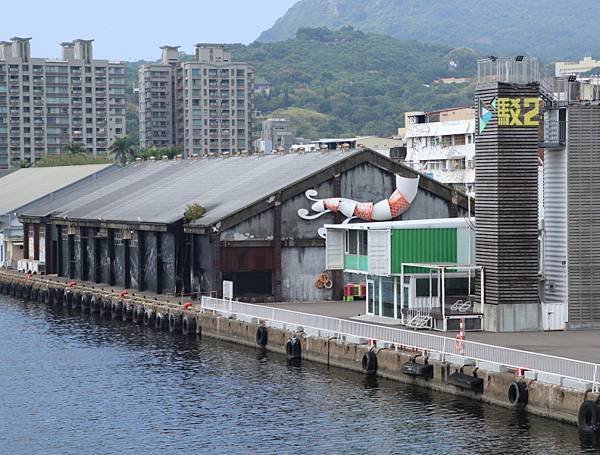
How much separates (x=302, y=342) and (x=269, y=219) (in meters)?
18.8

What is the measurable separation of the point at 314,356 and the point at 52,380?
12.1 meters

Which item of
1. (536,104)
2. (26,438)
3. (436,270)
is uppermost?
(536,104)

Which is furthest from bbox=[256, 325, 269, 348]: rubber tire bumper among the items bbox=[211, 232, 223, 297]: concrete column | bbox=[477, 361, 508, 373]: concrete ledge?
bbox=[477, 361, 508, 373]: concrete ledge

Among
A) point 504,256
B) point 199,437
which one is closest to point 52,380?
point 199,437

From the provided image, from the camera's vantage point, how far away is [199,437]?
49.7 metres

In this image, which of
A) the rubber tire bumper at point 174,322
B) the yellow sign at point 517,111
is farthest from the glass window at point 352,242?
the yellow sign at point 517,111

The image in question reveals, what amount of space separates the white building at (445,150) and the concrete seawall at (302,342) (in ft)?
164

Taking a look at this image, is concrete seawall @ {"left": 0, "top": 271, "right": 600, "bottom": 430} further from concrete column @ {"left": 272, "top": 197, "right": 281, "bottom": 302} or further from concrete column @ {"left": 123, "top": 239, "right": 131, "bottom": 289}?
concrete column @ {"left": 272, "top": 197, "right": 281, "bottom": 302}

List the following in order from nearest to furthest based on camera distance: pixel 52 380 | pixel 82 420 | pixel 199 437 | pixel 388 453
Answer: pixel 388 453, pixel 199 437, pixel 82 420, pixel 52 380

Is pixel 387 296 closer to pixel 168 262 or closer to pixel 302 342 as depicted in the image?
pixel 302 342

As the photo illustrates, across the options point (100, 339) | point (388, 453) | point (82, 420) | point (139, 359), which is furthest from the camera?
point (100, 339)

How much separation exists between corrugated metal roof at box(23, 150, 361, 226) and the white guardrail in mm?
12290

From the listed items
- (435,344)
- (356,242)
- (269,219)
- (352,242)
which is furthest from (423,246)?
(269,219)

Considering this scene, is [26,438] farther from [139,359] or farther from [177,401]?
[139,359]
